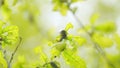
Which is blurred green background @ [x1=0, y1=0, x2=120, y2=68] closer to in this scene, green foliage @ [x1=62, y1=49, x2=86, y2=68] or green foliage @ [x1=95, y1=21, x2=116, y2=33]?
green foliage @ [x1=95, y1=21, x2=116, y2=33]

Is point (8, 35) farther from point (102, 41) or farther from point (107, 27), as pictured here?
point (107, 27)

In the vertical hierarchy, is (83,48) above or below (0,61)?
above

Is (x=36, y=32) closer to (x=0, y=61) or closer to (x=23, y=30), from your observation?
(x=23, y=30)

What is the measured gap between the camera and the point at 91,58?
228 cm

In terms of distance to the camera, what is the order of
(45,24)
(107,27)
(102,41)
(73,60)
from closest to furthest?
(73,60)
(102,41)
(107,27)
(45,24)

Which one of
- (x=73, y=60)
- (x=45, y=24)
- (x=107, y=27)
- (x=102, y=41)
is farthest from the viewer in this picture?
(x=45, y=24)

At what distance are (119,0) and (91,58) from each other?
3.38 feet

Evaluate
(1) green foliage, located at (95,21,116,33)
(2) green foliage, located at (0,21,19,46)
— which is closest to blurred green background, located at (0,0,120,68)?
(1) green foliage, located at (95,21,116,33)

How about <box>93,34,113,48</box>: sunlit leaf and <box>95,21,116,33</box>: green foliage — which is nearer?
<box>93,34,113,48</box>: sunlit leaf

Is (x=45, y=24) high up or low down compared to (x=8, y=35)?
up

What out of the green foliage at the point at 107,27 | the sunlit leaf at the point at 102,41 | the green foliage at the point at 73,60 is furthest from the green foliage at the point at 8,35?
the green foliage at the point at 107,27

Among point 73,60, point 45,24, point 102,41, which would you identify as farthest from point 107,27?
point 73,60

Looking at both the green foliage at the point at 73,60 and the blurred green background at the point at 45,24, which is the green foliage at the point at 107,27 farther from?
the green foliage at the point at 73,60

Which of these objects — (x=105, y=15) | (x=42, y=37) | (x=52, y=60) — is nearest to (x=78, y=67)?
(x=52, y=60)
